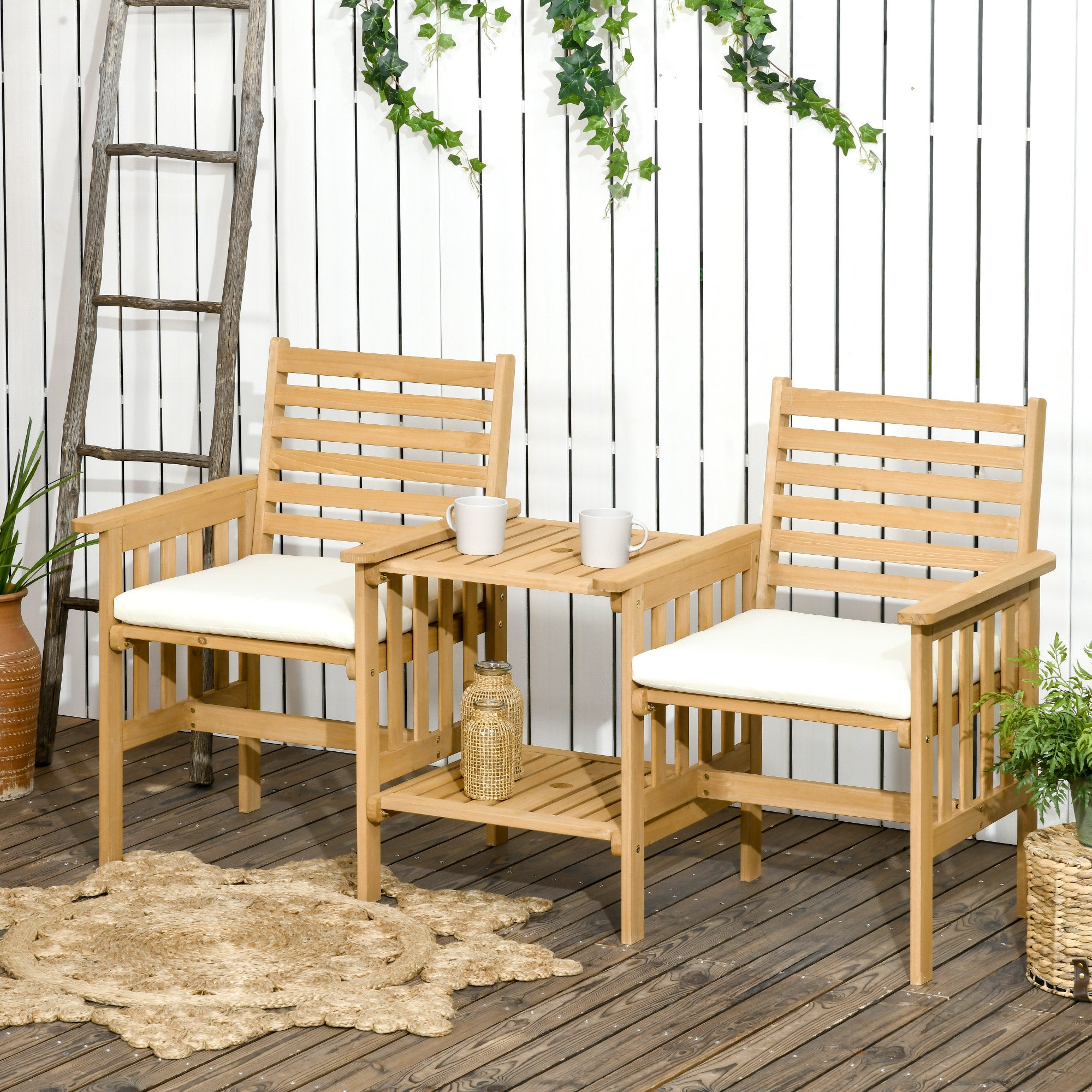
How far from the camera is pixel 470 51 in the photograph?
162 inches

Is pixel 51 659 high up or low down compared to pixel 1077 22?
down

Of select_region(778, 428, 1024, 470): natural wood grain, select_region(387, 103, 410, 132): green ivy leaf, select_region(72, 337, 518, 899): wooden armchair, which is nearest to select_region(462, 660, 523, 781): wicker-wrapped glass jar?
select_region(72, 337, 518, 899): wooden armchair

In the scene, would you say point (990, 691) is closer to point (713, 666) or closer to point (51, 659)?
point (713, 666)

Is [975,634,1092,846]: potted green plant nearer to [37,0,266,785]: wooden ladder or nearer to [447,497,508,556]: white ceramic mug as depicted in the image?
[447,497,508,556]: white ceramic mug

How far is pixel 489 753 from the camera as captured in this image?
133 inches

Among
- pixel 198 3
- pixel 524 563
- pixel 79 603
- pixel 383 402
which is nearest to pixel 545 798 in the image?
pixel 524 563

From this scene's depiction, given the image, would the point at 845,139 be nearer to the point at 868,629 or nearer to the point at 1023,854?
the point at 868,629

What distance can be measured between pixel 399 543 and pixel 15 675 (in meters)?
1.23

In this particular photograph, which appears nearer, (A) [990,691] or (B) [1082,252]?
(A) [990,691]

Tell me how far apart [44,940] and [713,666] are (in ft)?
4.21

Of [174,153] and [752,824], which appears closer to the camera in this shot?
[752,824]

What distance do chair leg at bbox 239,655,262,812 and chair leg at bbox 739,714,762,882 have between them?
1.11m

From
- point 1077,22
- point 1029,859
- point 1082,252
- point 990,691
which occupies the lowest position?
point 1029,859

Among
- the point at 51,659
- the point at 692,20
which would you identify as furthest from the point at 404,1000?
the point at 692,20
